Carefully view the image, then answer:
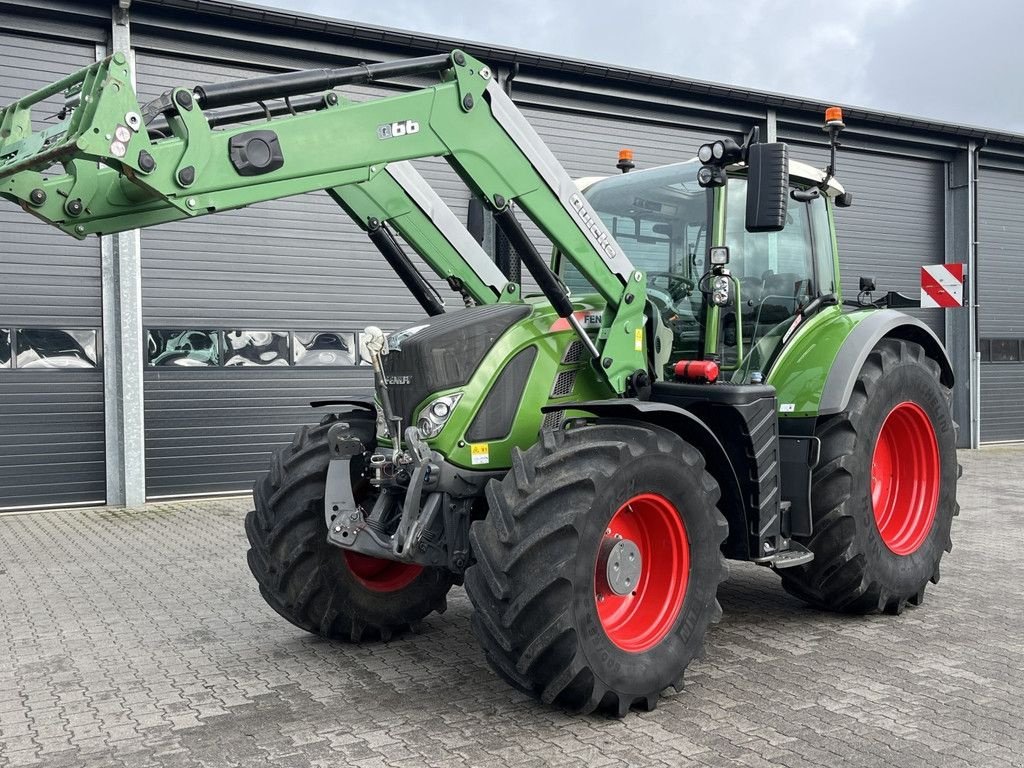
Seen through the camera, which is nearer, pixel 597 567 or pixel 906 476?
pixel 597 567

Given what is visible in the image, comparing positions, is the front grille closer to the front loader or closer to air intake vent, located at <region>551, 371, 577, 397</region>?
the front loader

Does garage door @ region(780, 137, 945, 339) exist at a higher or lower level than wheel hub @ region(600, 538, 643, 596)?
higher

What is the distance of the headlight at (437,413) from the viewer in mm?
4562

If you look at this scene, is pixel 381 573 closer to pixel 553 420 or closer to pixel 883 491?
pixel 553 420

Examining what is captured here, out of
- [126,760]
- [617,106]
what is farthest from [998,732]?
[617,106]

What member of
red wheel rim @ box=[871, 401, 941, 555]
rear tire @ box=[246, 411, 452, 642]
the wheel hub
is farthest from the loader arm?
red wheel rim @ box=[871, 401, 941, 555]

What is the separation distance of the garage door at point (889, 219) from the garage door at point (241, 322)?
271 inches

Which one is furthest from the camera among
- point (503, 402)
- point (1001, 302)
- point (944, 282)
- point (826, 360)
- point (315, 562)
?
point (1001, 302)

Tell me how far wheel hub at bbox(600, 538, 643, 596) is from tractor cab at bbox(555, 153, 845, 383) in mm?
1333

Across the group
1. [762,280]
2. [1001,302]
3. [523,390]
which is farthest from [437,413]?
[1001,302]

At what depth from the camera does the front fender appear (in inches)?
217

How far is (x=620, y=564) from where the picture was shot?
4285 millimetres

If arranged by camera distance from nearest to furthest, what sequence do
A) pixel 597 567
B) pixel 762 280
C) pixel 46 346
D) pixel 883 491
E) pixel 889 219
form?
pixel 597 567 → pixel 762 280 → pixel 883 491 → pixel 46 346 → pixel 889 219

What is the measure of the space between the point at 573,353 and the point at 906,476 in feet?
8.50
